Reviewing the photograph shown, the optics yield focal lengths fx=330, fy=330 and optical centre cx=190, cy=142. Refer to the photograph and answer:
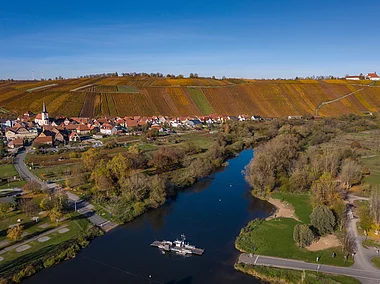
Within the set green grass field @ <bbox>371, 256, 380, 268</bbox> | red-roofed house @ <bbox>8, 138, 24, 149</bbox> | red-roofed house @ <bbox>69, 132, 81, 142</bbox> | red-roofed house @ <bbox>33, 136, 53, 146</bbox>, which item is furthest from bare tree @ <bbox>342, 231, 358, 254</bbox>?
red-roofed house @ <bbox>8, 138, 24, 149</bbox>

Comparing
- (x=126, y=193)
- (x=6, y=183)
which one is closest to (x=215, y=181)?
(x=126, y=193)

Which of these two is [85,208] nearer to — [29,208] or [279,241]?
[29,208]

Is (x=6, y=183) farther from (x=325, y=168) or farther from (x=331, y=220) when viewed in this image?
(x=325, y=168)

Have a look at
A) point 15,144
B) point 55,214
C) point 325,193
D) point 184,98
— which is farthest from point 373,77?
point 55,214

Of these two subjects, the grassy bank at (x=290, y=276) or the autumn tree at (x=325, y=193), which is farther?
the autumn tree at (x=325, y=193)

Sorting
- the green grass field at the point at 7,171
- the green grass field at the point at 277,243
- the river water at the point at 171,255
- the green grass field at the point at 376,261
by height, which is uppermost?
the green grass field at the point at 7,171

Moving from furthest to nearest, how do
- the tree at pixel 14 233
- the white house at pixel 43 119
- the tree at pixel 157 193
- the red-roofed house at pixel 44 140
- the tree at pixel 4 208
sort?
the white house at pixel 43 119 → the red-roofed house at pixel 44 140 → the tree at pixel 157 193 → the tree at pixel 4 208 → the tree at pixel 14 233

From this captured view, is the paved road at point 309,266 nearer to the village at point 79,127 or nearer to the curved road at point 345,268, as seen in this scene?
the curved road at point 345,268

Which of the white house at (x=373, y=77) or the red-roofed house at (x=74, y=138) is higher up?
the white house at (x=373, y=77)

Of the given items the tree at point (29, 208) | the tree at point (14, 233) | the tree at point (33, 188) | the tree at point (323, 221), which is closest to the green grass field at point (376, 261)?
the tree at point (323, 221)
